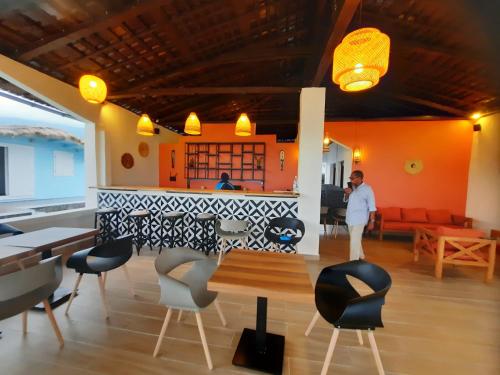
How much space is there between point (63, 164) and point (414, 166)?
10235 mm

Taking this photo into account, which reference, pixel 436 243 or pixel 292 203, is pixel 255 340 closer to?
pixel 292 203

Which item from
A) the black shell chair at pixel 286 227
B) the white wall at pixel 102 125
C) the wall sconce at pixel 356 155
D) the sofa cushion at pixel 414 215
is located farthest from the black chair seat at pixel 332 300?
the wall sconce at pixel 356 155

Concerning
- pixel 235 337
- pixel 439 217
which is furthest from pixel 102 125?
pixel 439 217

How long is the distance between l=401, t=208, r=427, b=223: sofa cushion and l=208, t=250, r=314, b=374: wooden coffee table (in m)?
5.02

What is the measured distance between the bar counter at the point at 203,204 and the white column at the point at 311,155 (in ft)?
0.77

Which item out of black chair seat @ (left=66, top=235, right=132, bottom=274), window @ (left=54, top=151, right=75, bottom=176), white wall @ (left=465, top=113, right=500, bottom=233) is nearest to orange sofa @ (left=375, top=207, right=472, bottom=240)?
white wall @ (left=465, top=113, right=500, bottom=233)

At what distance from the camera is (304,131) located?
4027 mm

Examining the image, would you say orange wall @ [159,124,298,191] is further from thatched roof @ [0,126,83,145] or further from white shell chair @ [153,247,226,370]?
white shell chair @ [153,247,226,370]

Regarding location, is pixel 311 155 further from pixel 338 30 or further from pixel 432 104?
pixel 432 104

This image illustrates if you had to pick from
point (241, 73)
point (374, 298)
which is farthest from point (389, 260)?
point (241, 73)

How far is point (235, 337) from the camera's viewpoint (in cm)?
203

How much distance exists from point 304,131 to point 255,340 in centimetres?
321

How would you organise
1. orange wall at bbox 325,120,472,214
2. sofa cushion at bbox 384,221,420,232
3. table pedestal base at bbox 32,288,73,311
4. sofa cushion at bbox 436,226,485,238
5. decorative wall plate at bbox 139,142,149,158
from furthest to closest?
decorative wall plate at bbox 139,142,149,158, orange wall at bbox 325,120,472,214, sofa cushion at bbox 384,221,420,232, sofa cushion at bbox 436,226,485,238, table pedestal base at bbox 32,288,73,311

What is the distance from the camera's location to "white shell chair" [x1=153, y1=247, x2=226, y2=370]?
5.48 feet
